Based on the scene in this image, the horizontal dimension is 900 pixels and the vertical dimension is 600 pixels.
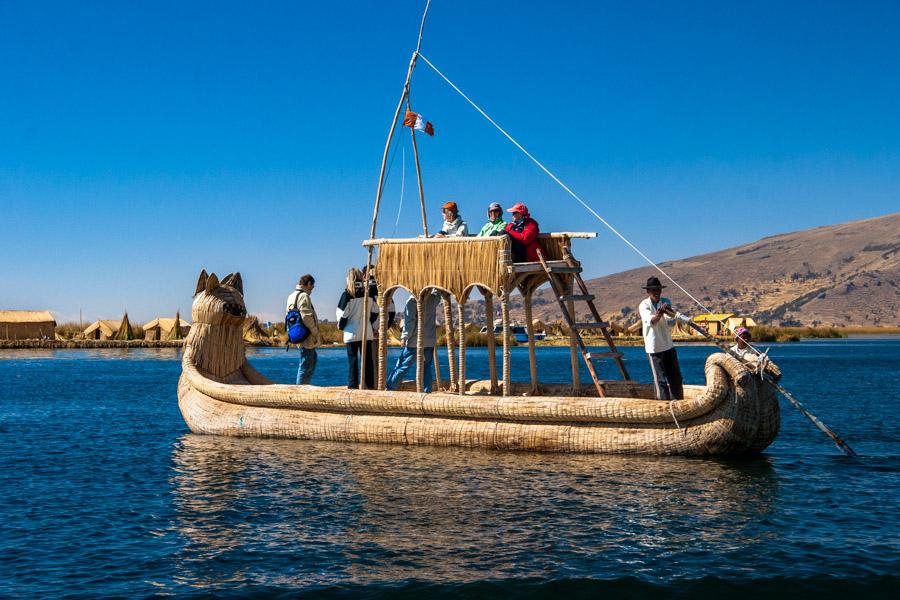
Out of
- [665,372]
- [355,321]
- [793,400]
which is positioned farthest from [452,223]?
[793,400]

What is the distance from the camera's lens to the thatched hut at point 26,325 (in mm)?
81812

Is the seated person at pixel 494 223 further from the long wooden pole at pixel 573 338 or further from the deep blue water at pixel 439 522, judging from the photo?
the deep blue water at pixel 439 522

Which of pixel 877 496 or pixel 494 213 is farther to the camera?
pixel 494 213

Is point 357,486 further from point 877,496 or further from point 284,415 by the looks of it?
point 877,496

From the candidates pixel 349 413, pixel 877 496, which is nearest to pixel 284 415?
pixel 349 413

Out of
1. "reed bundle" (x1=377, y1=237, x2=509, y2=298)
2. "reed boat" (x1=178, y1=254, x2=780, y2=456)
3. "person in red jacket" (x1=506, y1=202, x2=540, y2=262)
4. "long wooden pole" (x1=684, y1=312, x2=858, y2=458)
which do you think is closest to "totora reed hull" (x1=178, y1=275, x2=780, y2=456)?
"reed boat" (x1=178, y1=254, x2=780, y2=456)

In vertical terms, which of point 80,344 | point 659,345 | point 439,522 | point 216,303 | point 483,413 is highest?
point 216,303

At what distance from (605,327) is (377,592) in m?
7.24

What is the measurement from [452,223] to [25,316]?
81.5m

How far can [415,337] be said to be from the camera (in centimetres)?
1427

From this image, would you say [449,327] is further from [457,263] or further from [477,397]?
[477,397]

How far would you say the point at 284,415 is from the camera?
44.9ft

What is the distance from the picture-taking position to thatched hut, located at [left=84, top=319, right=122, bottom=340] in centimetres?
8917

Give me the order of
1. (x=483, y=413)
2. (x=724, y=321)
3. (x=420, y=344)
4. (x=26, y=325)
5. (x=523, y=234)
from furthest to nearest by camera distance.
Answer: (x=26, y=325) < (x=724, y=321) < (x=420, y=344) < (x=523, y=234) < (x=483, y=413)
